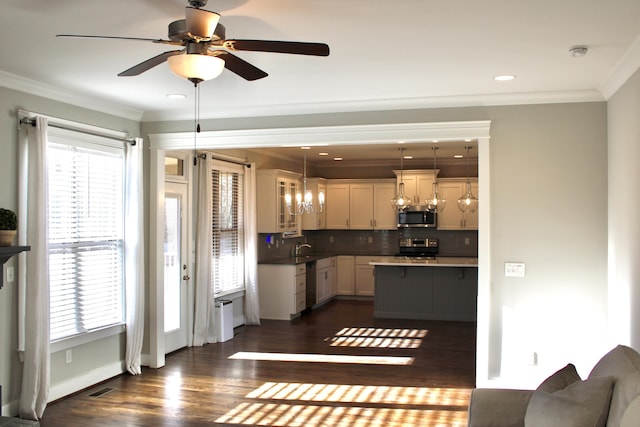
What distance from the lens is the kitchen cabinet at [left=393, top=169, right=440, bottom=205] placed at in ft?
35.2

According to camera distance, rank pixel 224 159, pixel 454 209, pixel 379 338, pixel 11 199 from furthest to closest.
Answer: pixel 454 209, pixel 224 159, pixel 379 338, pixel 11 199

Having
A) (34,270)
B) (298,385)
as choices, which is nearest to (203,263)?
(298,385)

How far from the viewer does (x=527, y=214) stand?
5082mm

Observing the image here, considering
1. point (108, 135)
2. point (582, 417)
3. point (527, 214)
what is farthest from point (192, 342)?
point (582, 417)

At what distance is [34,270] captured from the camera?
178 inches

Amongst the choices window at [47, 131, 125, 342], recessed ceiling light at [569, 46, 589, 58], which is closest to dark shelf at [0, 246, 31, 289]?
window at [47, 131, 125, 342]

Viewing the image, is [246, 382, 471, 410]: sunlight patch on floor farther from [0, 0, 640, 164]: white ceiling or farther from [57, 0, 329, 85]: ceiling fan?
[57, 0, 329, 85]: ceiling fan

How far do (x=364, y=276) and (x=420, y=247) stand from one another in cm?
123

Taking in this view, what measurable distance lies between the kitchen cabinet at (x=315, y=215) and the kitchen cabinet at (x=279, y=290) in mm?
1727

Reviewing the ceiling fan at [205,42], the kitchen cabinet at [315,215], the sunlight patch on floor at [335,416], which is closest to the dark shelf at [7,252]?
the sunlight patch on floor at [335,416]

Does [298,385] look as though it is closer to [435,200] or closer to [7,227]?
[7,227]

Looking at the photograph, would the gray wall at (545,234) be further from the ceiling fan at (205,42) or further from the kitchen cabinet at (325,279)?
the kitchen cabinet at (325,279)

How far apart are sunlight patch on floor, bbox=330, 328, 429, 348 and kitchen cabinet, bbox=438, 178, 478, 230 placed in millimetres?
3256

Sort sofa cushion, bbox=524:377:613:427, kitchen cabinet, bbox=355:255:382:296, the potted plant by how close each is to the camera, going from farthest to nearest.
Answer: kitchen cabinet, bbox=355:255:382:296 → the potted plant → sofa cushion, bbox=524:377:613:427
